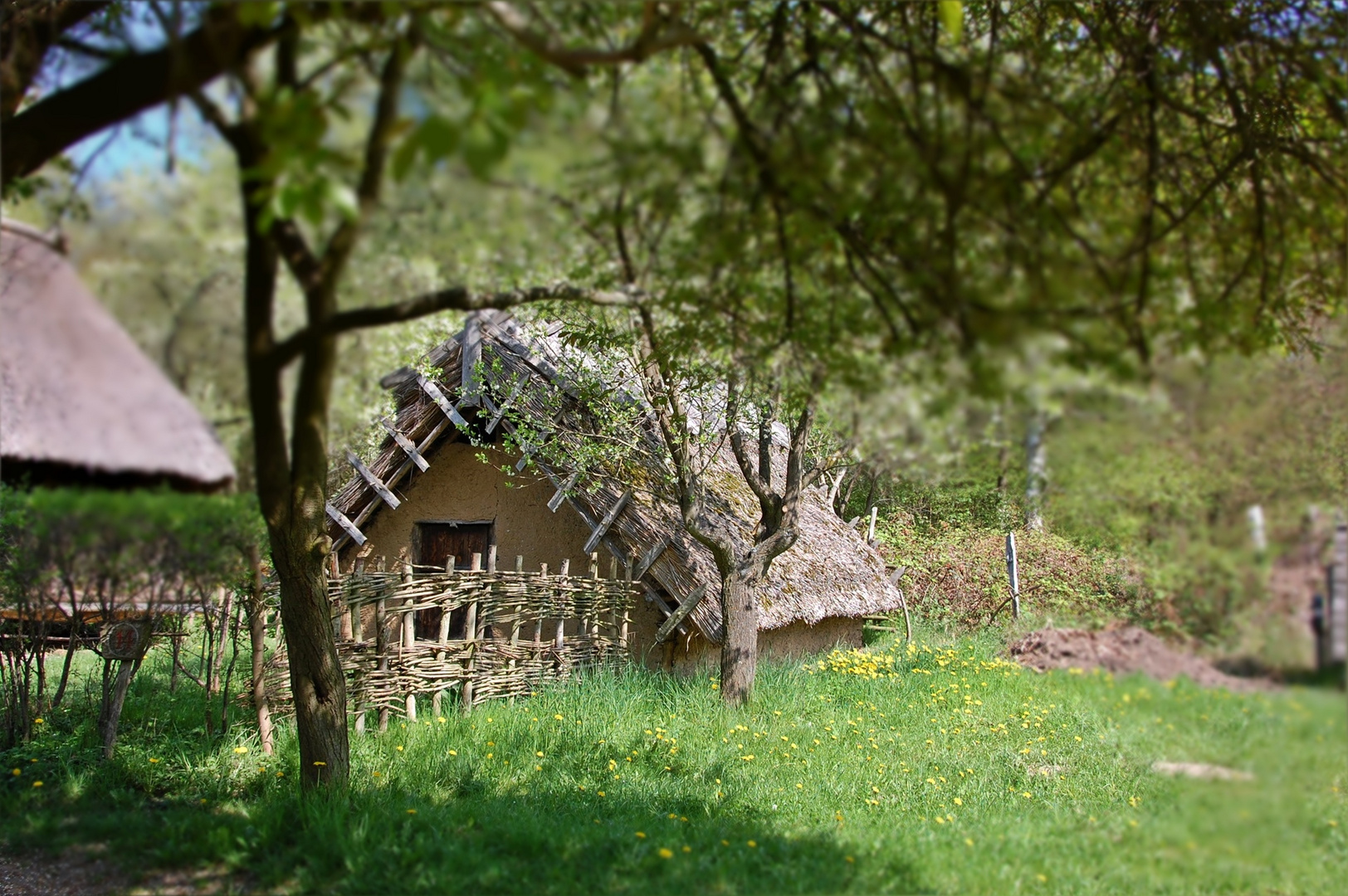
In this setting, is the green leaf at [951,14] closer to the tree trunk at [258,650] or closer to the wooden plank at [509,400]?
the tree trunk at [258,650]

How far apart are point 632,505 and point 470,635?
2.08 meters

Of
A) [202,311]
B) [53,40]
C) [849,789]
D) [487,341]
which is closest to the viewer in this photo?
[202,311]

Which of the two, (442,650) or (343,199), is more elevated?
(343,199)

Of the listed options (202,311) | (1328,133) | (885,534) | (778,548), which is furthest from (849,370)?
(885,534)

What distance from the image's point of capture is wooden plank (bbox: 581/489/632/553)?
898 cm

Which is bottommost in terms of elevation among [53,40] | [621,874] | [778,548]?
[621,874]

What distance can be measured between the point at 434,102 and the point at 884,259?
3.79ft

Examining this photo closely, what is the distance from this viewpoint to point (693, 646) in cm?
933

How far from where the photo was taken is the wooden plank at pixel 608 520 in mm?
8977

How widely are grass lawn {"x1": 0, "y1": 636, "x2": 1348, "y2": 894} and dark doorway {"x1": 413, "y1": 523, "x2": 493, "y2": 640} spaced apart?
340cm

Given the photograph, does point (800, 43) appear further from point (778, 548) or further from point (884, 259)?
point (778, 548)

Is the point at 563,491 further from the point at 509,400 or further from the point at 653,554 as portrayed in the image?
the point at 509,400

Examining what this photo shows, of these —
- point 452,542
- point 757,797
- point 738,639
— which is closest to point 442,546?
point 452,542

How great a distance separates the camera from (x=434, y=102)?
1.83 meters
